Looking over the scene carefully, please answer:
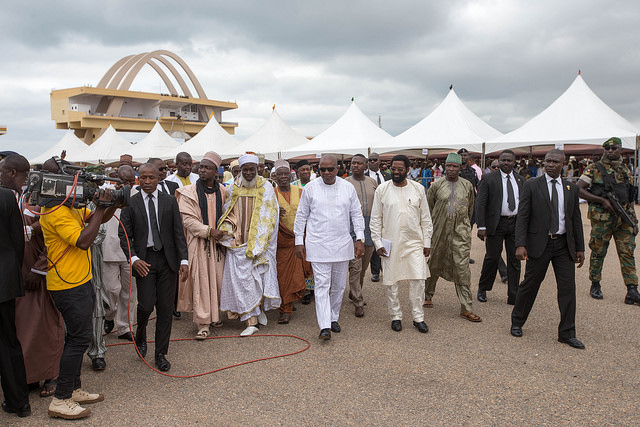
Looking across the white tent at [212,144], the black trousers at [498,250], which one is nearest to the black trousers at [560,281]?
the black trousers at [498,250]

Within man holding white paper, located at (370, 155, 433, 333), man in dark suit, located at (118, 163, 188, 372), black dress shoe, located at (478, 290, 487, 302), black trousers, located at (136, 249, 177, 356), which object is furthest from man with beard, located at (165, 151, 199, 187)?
black dress shoe, located at (478, 290, 487, 302)

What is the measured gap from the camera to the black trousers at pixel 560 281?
15.2 feet

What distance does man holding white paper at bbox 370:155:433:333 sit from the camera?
525 cm

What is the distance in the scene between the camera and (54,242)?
331 cm

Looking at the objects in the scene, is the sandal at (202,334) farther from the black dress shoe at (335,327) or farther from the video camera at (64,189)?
the video camera at (64,189)

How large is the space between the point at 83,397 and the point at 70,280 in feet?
2.96

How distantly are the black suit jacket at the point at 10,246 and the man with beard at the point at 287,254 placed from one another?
2964mm

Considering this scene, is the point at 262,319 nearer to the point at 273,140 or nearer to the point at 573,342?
the point at 573,342

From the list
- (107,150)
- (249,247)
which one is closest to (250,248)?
(249,247)

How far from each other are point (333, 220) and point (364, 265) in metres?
1.18

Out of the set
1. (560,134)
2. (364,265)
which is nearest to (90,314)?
(364,265)

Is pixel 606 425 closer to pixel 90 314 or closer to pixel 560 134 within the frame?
pixel 90 314

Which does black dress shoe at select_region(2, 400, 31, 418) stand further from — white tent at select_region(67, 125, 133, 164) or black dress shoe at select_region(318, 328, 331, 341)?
white tent at select_region(67, 125, 133, 164)

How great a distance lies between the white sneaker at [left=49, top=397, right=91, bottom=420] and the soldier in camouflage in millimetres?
6069
